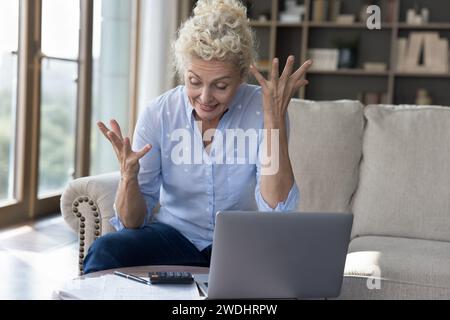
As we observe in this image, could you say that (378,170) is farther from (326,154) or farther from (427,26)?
(427,26)

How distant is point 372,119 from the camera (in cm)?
251

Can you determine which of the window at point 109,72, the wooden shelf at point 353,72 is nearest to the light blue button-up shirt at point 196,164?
the window at point 109,72

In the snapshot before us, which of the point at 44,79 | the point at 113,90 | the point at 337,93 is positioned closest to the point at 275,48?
the point at 337,93

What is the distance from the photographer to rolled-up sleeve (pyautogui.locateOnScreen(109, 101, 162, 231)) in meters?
1.96

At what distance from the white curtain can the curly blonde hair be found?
11.0ft

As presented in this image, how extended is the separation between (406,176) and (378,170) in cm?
10

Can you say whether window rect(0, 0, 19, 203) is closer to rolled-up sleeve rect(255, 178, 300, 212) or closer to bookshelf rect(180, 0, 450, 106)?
bookshelf rect(180, 0, 450, 106)

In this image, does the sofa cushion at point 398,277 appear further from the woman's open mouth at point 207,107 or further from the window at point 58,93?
the window at point 58,93

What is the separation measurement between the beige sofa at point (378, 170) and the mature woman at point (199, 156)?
10.1 inches

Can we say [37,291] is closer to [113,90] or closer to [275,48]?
[113,90]

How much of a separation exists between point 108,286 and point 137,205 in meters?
0.40

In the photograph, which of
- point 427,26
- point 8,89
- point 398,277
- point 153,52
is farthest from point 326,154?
point 427,26

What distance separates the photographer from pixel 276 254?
1.42 m

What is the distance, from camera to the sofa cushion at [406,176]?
2.35 meters
